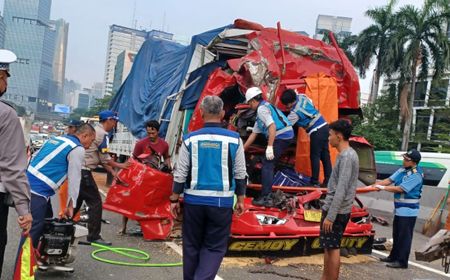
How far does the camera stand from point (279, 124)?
6.41 metres

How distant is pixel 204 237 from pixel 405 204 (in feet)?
11.9

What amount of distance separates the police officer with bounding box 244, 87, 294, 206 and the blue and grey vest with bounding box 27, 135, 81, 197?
2.61 meters

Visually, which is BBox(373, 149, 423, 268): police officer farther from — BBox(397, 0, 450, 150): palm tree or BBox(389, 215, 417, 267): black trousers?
BBox(397, 0, 450, 150): palm tree

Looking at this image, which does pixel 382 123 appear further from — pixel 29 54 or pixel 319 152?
pixel 29 54

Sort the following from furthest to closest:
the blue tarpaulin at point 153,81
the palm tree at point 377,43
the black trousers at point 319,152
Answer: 1. the palm tree at point 377,43
2. the blue tarpaulin at point 153,81
3. the black trousers at point 319,152

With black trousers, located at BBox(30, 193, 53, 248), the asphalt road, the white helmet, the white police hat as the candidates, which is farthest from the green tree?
the white police hat

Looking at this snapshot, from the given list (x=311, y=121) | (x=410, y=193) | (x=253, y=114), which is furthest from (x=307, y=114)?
(x=410, y=193)

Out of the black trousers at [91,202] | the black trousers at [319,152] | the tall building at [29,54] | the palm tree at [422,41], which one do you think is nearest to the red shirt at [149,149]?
the black trousers at [91,202]

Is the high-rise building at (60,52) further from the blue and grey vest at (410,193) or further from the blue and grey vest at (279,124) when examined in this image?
the blue and grey vest at (410,193)

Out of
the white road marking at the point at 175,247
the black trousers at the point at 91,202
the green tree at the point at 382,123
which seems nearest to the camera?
the white road marking at the point at 175,247

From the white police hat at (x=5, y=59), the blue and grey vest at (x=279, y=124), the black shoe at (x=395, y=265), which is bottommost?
the black shoe at (x=395, y=265)

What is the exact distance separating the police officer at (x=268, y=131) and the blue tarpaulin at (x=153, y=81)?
2.23 m

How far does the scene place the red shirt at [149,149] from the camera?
24.1 ft

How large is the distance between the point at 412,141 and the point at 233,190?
33.1 meters
